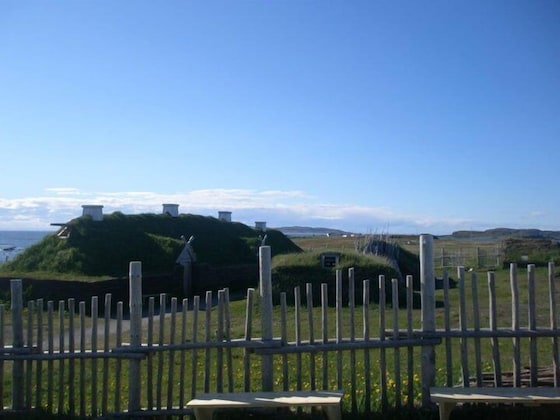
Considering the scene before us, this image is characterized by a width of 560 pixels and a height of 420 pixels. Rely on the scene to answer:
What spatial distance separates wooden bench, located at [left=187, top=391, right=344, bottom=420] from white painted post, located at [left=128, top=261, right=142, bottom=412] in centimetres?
99

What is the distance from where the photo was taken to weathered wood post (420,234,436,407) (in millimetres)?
6691

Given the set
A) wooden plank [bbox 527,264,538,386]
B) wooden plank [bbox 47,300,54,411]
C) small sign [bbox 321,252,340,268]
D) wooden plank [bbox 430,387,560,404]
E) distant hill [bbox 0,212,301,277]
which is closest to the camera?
wooden plank [bbox 430,387,560,404]

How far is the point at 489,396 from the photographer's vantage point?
5.83 m

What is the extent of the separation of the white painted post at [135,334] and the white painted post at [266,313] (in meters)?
1.40

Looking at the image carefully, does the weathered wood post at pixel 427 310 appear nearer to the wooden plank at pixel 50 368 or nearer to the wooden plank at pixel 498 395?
the wooden plank at pixel 498 395

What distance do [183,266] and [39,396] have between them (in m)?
19.9

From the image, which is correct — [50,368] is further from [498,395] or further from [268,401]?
[498,395]

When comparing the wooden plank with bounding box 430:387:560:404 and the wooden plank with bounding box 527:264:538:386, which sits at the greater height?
the wooden plank with bounding box 527:264:538:386

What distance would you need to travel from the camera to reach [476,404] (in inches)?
257

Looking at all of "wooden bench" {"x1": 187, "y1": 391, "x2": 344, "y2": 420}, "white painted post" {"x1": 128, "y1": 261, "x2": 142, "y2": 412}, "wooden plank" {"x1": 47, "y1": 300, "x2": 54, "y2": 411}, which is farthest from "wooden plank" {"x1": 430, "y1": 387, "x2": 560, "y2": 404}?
"wooden plank" {"x1": 47, "y1": 300, "x2": 54, "y2": 411}

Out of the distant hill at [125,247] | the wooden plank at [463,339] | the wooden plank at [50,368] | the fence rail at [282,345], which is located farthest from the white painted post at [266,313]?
the distant hill at [125,247]

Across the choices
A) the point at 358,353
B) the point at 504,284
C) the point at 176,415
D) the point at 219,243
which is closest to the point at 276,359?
the point at 358,353

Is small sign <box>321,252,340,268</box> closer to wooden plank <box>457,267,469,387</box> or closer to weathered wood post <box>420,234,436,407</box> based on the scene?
weathered wood post <box>420,234,436,407</box>

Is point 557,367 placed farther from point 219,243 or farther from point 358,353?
point 219,243
